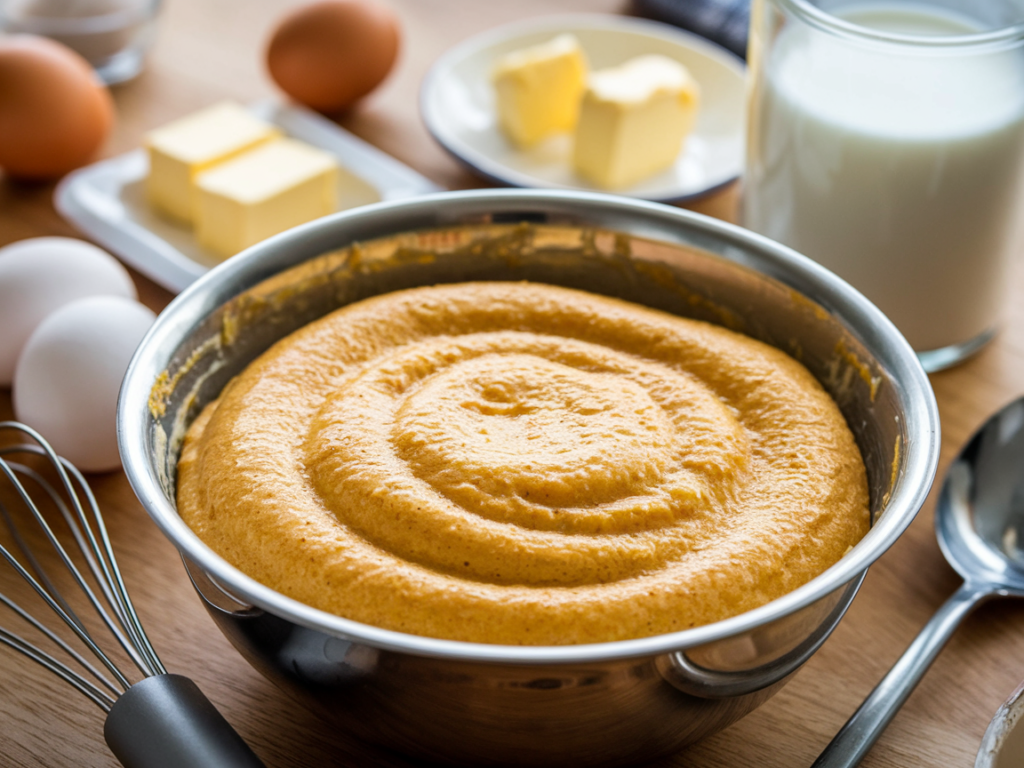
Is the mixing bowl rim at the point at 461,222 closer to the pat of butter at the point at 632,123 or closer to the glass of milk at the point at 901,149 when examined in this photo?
the glass of milk at the point at 901,149

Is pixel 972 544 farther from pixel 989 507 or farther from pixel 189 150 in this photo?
pixel 189 150

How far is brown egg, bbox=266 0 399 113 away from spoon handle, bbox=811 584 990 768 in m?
1.60

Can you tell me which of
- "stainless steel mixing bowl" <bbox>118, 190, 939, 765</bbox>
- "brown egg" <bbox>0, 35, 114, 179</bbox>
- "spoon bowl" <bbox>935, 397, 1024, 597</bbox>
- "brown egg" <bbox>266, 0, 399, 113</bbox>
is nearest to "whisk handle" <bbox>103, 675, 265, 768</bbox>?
"stainless steel mixing bowl" <bbox>118, 190, 939, 765</bbox>

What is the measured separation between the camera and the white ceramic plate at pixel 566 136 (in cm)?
209

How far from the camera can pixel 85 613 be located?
127cm

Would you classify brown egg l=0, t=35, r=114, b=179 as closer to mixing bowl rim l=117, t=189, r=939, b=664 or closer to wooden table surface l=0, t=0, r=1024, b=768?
wooden table surface l=0, t=0, r=1024, b=768

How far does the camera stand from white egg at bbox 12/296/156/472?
1406 mm

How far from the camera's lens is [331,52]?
222cm

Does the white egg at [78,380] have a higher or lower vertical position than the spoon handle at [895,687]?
higher

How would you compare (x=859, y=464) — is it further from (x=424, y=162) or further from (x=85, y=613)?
(x=424, y=162)

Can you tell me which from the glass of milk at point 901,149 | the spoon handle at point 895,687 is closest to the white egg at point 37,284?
the glass of milk at point 901,149

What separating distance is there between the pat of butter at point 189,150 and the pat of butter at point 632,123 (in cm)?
62

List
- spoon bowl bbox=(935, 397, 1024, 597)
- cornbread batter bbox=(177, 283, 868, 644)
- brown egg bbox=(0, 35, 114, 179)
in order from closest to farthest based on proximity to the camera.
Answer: cornbread batter bbox=(177, 283, 868, 644), spoon bowl bbox=(935, 397, 1024, 597), brown egg bbox=(0, 35, 114, 179)

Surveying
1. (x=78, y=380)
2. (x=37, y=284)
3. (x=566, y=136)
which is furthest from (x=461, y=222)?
(x=566, y=136)
